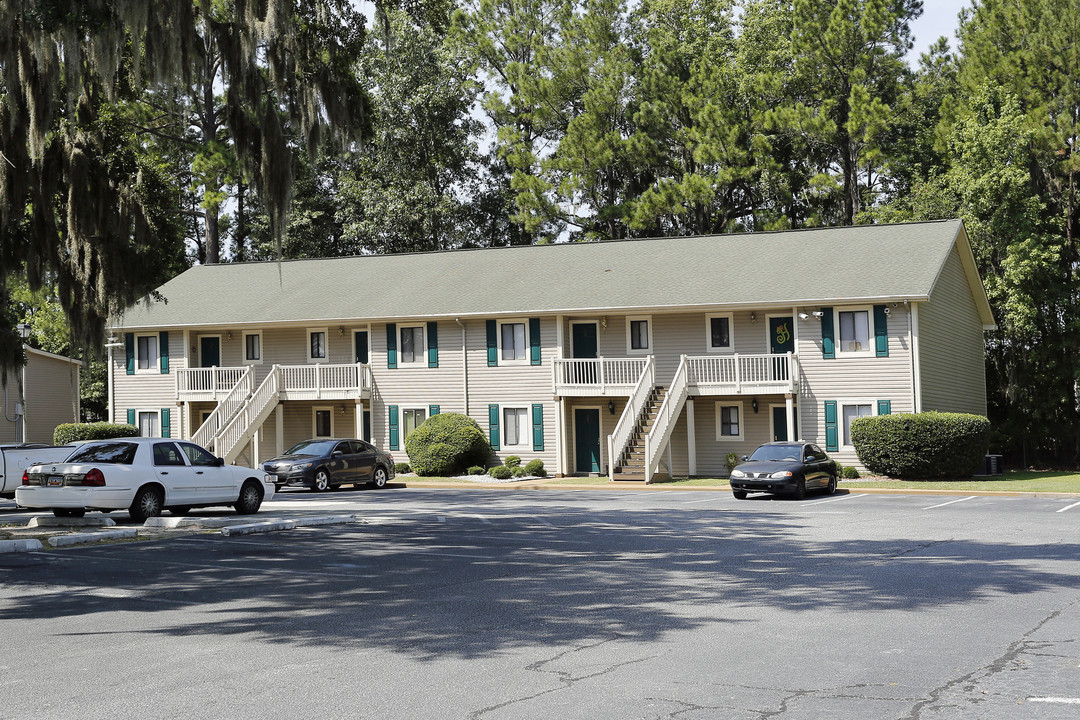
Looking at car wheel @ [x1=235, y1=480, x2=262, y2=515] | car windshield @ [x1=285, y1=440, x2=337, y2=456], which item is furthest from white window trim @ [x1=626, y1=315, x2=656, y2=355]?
car wheel @ [x1=235, y1=480, x2=262, y2=515]

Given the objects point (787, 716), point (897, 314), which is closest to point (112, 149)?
point (787, 716)

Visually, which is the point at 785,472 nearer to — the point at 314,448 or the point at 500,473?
the point at 500,473

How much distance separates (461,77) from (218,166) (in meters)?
38.3

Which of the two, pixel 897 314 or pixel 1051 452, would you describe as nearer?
pixel 897 314

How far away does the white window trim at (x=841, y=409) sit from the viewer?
114 feet

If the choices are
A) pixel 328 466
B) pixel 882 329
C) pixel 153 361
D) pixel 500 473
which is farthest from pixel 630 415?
pixel 153 361

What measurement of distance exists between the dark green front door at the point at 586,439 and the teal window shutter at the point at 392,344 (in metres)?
7.00

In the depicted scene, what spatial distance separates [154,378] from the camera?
43.1 metres

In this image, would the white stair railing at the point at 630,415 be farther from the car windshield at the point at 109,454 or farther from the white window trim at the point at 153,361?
the white window trim at the point at 153,361

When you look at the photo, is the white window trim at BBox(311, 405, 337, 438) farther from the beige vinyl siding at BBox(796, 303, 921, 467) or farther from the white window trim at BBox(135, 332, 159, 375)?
the beige vinyl siding at BBox(796, 303, 921, 467)

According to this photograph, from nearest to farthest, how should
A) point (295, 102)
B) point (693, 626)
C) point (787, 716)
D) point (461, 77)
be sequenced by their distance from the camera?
1. point (787, 716)
2. point (693, 626)
3. point (295, 102)
4. point (461, 77)

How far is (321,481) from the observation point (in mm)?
31312

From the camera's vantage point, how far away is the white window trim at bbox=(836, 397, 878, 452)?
34750 mm

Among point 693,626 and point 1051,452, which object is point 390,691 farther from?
point 1051,452
